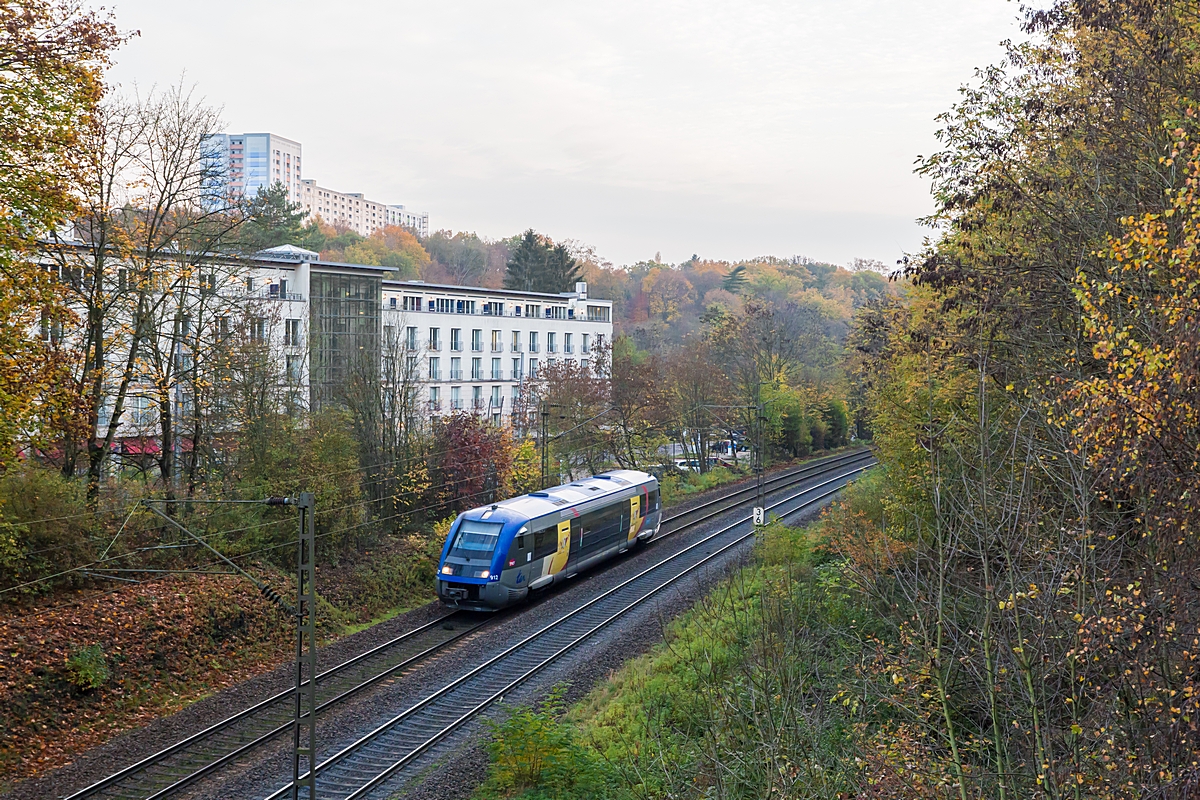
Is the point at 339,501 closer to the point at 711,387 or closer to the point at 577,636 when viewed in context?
the point at 577,636

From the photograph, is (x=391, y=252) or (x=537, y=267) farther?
(x=391, y=252)

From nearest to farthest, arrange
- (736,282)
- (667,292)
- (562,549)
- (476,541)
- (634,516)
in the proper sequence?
(476,541) < (562,549) < (634,516) < (736,282) < (667,292)

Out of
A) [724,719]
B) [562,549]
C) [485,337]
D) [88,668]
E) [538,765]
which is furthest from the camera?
[485,337]

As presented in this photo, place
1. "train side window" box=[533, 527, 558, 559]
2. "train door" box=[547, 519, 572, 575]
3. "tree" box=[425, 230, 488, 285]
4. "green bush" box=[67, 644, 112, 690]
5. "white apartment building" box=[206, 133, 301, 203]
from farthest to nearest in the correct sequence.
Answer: "white apartment building" box=[206, 133, 301, 203] → "tree" box=[425, 230, 488, 285] → "train door" box=[547, 519, 572, 575] → "train side window" box=[533, 527, 558, 559] → "green bush" box=[67, 644, 112, 690]

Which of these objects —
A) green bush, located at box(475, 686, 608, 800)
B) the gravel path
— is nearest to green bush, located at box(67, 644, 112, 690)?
the gravel path

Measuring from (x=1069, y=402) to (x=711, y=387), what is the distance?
40756mm

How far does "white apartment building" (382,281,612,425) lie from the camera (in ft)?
172

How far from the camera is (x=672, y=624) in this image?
22.2 meters

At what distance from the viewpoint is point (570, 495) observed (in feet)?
89.2

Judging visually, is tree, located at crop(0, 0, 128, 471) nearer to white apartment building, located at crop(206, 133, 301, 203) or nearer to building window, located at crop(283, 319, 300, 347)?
building window, located at crop(283, 319, 300, 347)

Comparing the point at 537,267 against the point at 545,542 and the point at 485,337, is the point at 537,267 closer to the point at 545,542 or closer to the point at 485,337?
the point at 485,337

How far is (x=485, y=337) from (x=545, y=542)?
110 feet

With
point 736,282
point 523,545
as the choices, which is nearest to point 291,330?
point 523,545

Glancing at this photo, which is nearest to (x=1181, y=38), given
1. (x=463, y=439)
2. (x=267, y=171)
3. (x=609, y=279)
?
(x=463, y=439)
